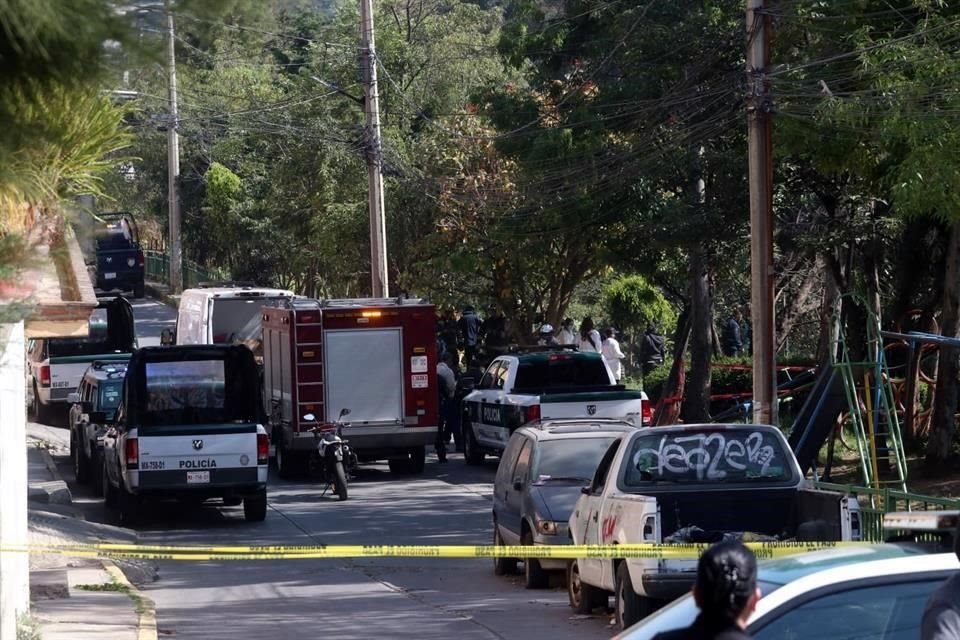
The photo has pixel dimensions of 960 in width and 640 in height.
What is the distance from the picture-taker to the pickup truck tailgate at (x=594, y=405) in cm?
2145

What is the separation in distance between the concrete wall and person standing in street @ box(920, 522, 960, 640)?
659 cm

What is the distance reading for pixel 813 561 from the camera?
17.4ft

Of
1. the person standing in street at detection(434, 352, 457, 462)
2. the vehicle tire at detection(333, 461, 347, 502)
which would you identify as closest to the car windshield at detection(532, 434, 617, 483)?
the vehicle tire at detection(333, 461, 347, 502)

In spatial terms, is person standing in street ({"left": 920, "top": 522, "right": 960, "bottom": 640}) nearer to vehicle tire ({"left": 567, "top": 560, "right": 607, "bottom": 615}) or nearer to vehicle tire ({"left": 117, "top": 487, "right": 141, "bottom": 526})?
vehicle tire ({"left": 567, "top": 560, "right": 607, "bottom": 615})

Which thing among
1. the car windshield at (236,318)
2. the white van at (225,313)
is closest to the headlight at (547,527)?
the white van at (225,313)

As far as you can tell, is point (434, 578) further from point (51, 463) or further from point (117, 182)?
point (51, 463)

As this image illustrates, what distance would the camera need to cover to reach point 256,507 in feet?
63.7

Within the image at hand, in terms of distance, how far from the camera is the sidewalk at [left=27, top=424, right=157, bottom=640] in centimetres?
1154

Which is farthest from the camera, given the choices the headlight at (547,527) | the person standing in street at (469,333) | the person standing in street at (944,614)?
the person standing in street at (469,333)

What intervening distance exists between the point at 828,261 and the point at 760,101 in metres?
6.65

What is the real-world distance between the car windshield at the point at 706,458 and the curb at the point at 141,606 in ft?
13.5

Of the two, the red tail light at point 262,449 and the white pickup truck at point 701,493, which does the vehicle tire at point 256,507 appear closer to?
the red tail light at point 262,449

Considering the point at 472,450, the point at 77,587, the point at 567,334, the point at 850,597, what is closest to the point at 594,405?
the point at 472,450

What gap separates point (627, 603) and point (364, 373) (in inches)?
535
